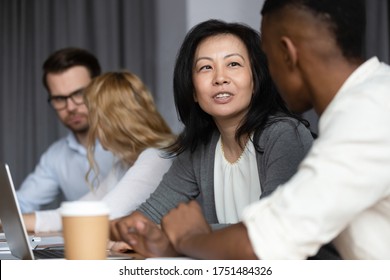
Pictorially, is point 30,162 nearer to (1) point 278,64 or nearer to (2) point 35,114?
(2) point 35,114

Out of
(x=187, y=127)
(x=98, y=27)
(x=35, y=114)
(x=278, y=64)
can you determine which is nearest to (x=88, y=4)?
A: (x=98, y=27)

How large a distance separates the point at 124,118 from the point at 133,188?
33 cm

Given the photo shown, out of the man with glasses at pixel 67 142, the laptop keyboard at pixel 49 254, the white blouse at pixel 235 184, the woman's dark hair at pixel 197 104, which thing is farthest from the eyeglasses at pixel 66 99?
the laptop keyboard at pixel 49 254

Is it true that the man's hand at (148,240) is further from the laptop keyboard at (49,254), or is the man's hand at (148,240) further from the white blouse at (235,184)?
the white blouse at (235,184)

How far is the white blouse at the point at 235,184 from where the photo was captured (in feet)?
5.55

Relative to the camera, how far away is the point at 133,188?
2084 millimetres

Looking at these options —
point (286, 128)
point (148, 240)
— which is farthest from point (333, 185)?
point (286, 128)

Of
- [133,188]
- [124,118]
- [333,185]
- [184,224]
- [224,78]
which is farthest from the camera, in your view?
[124,118]

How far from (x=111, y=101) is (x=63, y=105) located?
750 mm

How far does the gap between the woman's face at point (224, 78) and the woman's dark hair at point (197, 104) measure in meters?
0.02

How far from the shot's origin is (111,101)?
7.65 feet

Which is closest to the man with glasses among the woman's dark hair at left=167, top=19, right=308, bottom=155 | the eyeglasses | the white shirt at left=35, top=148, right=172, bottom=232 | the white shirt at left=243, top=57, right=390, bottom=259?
the eyeglasses

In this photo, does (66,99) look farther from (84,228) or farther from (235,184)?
(84,228)

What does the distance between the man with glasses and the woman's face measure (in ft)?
4.38
